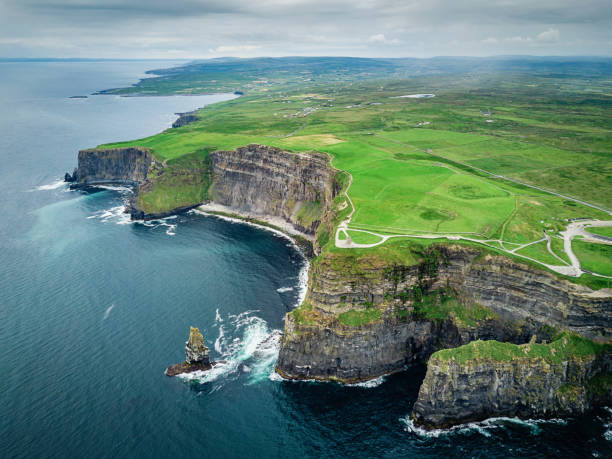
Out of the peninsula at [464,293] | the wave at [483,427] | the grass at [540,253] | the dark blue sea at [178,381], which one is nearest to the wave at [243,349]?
the dark blue sea at [178,381]

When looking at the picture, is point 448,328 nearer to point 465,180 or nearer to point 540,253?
point 540,253

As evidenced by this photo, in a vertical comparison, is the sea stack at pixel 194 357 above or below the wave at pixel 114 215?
below

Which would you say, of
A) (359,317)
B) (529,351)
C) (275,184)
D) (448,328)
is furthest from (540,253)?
(275,184)

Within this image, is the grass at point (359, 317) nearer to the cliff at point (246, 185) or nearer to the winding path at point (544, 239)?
the winding path at point (544, 239)

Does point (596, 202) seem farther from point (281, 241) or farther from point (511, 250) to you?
point (281, 241)

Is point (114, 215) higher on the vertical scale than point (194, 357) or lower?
higher

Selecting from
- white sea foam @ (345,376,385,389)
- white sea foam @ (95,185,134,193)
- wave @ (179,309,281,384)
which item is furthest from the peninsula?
white sea foam @ (95,185,134,193)
